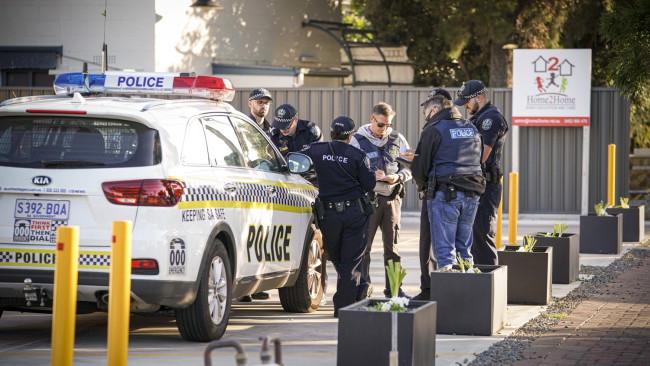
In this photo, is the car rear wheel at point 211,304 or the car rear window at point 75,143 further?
the car rear wheel at point 211,304

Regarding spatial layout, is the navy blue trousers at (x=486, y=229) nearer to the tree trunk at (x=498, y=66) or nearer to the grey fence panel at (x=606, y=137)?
the grey fence panel at (x=606, y=137)

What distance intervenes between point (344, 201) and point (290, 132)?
239 cm

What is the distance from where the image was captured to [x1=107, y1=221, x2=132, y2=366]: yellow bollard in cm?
637

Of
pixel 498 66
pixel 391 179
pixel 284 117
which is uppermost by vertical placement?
pixel 498 66

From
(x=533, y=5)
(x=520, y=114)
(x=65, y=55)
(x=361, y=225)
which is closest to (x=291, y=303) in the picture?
(x=361, y=225)

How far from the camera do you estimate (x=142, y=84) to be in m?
10.2

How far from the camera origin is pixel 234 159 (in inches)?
398

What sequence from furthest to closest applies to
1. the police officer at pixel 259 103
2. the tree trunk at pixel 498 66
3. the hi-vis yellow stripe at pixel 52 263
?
the tree trunk at pixel 498 66 → the police officer at pixel 259 103 → the hi-vis yellow stripe at pixel 52 263

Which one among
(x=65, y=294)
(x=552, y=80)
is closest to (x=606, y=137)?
(x=552, y=80)

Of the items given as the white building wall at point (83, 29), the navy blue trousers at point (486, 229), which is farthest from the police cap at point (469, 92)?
the white building wall at point (83, 29)

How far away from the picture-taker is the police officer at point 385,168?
11.8m

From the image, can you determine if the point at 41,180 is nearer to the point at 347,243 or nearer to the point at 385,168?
the point at 347,243

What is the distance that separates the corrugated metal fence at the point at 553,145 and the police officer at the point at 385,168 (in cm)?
1224

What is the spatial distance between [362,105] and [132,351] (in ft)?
52.0
